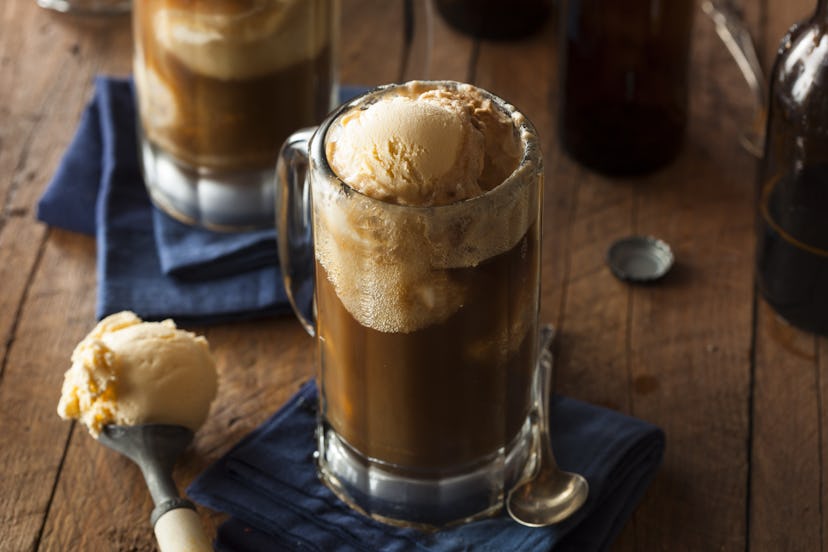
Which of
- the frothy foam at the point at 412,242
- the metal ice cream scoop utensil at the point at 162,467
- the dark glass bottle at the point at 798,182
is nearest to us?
the frothy foam at the point at 412,242

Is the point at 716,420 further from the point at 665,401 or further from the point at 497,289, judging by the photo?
the point at 497,289

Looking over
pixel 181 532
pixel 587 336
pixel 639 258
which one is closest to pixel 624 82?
pixel 639 258

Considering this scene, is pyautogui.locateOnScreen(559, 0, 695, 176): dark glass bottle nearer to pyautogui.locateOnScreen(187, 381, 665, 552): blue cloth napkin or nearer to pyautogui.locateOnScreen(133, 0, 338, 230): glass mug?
pyautogui.locateOnScreen(133, 0, 338, 230): glass mug

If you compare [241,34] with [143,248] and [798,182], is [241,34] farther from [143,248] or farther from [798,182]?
[798,182]

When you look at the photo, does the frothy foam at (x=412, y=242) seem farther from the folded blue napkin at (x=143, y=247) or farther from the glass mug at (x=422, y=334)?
the folded blue napkin at (x=143, y=247)

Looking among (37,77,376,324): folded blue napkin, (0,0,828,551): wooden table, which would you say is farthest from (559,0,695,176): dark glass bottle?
(37,77,376,324): folded blue napkin

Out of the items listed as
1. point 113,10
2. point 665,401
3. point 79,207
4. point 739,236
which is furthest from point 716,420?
point 113,10

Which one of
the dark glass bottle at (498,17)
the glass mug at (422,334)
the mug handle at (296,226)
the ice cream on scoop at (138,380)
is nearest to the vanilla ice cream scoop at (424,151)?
the glass mug at (422,334)
